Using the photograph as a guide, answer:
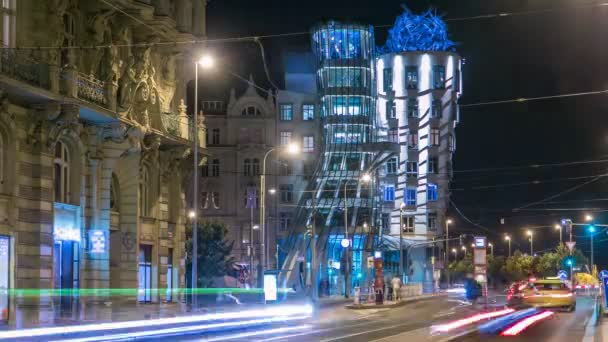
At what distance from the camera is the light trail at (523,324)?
2816 cm

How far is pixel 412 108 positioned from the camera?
344ft

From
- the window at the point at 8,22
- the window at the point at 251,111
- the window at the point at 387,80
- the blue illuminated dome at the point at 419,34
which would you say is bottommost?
the window at the point at 8,22

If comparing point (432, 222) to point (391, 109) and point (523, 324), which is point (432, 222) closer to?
point (391, 109)

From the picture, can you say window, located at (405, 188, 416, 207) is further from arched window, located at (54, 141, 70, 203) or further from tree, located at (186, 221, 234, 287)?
arched window, located at (54, 141, 70, 203)

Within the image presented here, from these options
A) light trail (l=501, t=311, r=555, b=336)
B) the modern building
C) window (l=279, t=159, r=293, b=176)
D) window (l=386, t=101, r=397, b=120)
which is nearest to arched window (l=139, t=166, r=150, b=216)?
the modern building

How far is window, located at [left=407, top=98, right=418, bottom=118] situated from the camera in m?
105

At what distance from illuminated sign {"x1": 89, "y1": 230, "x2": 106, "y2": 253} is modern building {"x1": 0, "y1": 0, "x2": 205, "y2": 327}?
0.12 feet

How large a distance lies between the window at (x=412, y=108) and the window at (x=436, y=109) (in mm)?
1801

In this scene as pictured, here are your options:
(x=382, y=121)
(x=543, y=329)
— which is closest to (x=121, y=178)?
(x=543, y=329)

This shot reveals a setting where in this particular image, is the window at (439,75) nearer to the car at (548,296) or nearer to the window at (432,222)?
the window at (432,222)

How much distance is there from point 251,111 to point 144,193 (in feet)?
174

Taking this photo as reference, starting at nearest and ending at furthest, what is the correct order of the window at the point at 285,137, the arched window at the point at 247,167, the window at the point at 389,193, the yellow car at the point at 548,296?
1. the yellow car at the point at 548,296
2. the arched window at the point at 247,167
3. the window at the point at 285,137
4. the window at the point at 389,193

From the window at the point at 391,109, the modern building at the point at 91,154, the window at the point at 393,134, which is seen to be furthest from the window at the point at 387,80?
the modern building at the point at 91,154

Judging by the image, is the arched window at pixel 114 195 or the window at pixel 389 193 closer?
the arched window at pixel 114 195
